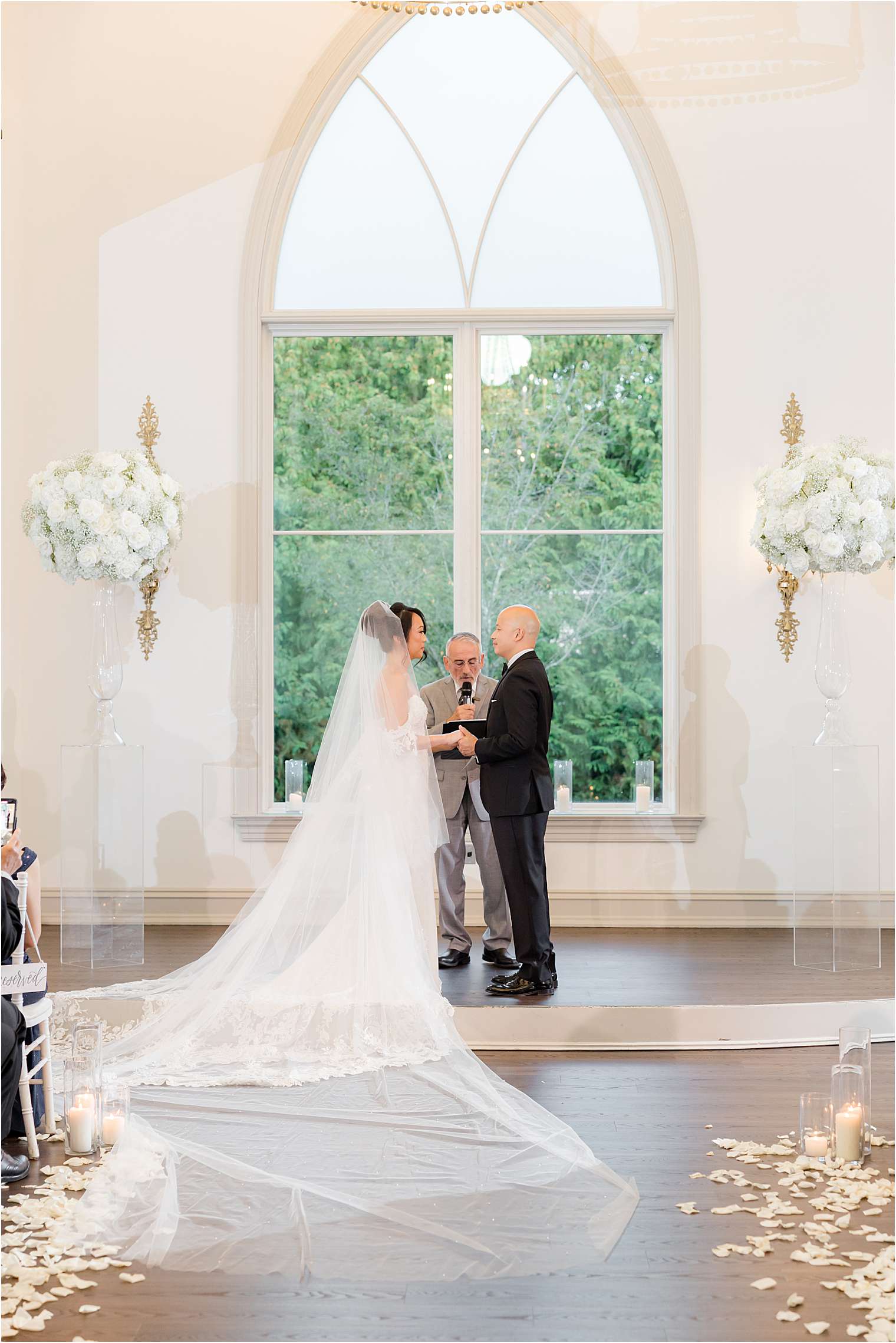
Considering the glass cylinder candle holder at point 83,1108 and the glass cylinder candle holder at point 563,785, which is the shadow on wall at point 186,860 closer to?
the glass cylinder candle holder at point 563,785

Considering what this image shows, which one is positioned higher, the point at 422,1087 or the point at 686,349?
the point at 686,349

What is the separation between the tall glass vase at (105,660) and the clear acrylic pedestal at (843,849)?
3464 millimetres

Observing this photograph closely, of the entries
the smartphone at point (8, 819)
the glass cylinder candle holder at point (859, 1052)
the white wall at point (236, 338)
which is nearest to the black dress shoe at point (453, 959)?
the white wall at point (236, 338)

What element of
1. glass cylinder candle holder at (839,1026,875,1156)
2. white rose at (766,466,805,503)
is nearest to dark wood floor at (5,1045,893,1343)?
glass cylinder candle holder at (839,1026,875,1156)

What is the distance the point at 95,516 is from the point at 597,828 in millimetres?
3316

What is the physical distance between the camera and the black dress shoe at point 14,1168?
3.63 m

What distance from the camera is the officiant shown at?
5910 mm

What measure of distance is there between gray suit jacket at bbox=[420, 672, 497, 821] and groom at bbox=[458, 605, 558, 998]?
0.39 metres

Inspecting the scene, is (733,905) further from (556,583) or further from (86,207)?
(86,207)

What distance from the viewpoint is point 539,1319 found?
282 centimetres

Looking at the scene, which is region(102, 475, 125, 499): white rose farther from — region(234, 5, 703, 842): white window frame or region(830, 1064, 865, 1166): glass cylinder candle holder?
region(830, 1064, 865, 1166): glass cylinder candle holder

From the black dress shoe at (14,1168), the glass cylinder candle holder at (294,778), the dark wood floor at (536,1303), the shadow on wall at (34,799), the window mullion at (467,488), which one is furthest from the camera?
the window mullion at (467,488)

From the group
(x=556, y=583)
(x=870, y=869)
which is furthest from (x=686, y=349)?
(x=870, y=869)

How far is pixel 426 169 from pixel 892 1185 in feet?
19.9
